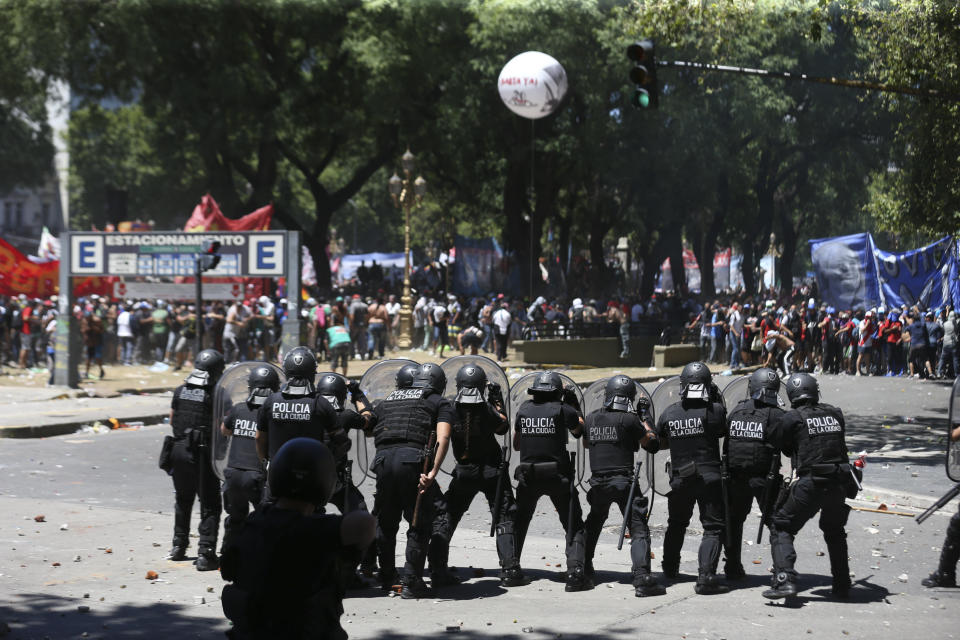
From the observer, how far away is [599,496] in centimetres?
796

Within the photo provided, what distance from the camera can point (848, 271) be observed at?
29609 mm

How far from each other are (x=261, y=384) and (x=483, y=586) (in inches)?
80.6

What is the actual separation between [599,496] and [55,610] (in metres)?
3.48

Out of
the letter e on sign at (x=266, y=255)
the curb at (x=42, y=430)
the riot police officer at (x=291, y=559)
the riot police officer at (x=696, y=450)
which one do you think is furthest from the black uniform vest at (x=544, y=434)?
the letter e on sign at (x=266, y=255)

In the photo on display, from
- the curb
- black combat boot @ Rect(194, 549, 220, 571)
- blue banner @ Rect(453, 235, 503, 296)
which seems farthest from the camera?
blue banner @ Rect(453, 235, 503, 296)

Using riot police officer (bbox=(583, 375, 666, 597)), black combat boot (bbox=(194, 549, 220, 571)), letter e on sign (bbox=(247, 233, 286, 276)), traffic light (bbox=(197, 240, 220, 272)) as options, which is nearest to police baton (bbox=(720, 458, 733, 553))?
riot police officer (bbox=(583, 375, 666, 597))

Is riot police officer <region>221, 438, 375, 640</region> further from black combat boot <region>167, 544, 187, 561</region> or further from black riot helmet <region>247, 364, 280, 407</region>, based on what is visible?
black combat boot <region>167, 544, 187, 561</region>

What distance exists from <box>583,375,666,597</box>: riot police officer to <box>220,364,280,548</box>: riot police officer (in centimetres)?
223

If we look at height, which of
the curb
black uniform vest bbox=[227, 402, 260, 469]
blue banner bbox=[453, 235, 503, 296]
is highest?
blue banner bbox=[453, 235, 503, 296]

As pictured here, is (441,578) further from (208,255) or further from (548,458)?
(208,255)

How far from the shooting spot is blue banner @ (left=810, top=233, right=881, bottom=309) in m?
29.0

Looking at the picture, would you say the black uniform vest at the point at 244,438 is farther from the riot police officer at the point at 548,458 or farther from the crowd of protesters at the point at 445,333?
the crowd of protesters at the point at 445,333

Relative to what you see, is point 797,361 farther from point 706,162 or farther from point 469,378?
point 469,378

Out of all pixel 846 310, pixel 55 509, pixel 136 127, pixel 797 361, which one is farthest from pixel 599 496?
pixel 136 127
